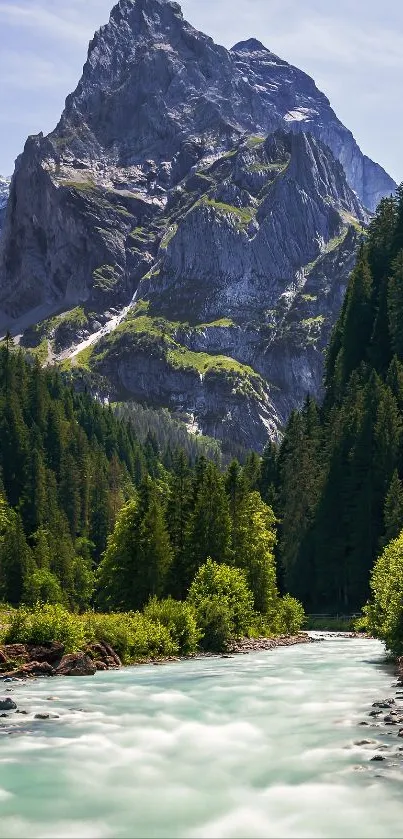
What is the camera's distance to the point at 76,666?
46875mm

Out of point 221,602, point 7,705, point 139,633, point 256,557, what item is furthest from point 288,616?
point 7,705

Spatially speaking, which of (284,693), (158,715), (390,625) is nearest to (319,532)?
(390,625)

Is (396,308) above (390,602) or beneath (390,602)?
above

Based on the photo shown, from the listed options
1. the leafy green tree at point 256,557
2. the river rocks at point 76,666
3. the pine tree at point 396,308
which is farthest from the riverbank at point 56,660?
the pine tree at point 396,308

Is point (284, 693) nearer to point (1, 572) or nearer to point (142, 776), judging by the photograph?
point (142, 776)

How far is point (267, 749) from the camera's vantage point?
27.8 m

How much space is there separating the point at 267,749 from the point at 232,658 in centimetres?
3014

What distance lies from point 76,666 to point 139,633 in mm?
10328

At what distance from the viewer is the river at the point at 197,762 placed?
2017cm

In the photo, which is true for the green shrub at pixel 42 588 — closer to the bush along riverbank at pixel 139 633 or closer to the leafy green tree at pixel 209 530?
the leafy green tree at pixel 209 530

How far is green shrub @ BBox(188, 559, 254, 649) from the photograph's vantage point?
2499 inches

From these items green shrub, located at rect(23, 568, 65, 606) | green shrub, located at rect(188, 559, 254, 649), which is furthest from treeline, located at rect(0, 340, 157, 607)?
green shrub, located at rect(188, 559, 254, 649)

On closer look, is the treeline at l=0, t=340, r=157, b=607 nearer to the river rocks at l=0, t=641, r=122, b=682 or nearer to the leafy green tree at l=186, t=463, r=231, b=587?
the leafy green tree at l=186, t=463, r=231, b=587

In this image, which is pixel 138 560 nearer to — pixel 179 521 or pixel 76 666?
pixel 179 521
